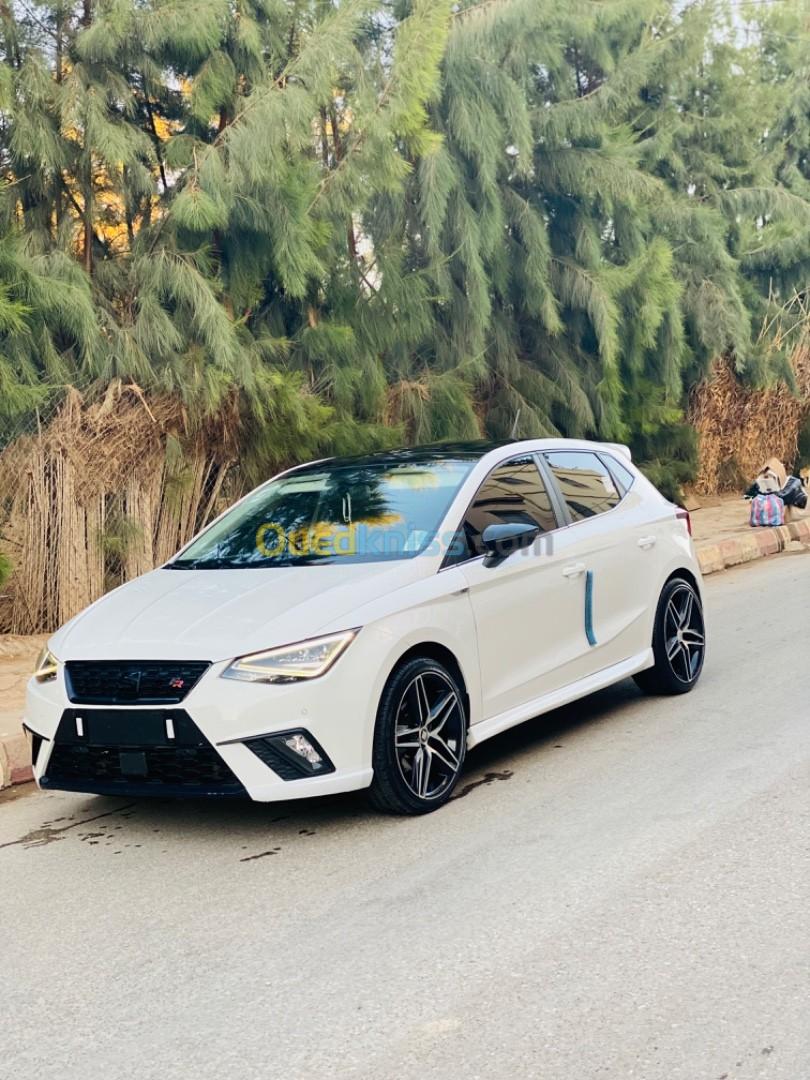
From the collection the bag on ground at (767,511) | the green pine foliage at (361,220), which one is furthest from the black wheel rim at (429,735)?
the bag on ground at (767,511)

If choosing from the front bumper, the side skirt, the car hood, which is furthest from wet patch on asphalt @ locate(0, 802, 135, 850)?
the side skirt

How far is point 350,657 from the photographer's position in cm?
503

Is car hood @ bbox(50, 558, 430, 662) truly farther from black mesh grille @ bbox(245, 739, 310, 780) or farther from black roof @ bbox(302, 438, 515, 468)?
black roof @ bbox(302, 438, 515, 468)

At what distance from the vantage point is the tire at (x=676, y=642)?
714 centimetres

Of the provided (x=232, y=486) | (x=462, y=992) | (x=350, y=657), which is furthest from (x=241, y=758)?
(x=232, y=486)

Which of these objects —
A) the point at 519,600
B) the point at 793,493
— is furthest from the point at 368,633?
the point at 793,493

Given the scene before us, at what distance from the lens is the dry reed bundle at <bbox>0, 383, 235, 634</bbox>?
951cm

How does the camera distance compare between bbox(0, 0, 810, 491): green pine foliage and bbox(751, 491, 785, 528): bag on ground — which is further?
bbox(751, 491, 785, 528): bag on ground

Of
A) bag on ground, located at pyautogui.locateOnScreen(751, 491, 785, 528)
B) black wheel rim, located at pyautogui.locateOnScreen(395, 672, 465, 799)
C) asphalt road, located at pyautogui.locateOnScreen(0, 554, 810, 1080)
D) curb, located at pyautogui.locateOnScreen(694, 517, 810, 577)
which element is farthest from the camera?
bag on ground, located at pyautogui.locateOnScreen(751, 491, 785, 528)

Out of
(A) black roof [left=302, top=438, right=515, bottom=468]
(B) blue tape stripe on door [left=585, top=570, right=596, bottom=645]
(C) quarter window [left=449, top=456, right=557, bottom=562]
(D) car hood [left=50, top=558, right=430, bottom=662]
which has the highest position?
(A) black roof [left=302, top=438, right=515, bottom=468]

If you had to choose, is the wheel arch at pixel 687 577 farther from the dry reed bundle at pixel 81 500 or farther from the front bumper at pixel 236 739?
the dry reed bundle at pixel 81 500

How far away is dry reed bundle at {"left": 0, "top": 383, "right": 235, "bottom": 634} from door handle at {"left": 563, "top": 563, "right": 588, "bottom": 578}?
4463 mm

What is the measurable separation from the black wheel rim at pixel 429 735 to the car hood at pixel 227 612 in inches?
17.0

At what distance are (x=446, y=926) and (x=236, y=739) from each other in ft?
3.88
